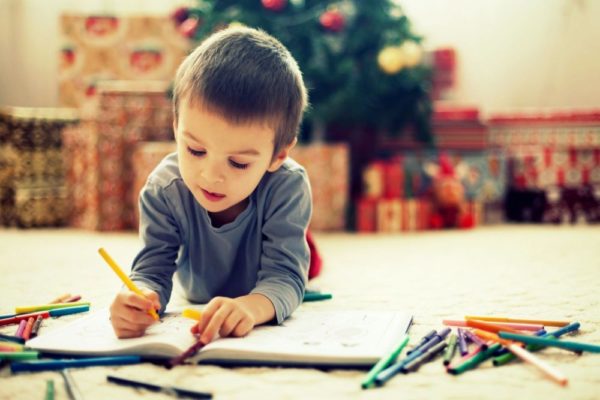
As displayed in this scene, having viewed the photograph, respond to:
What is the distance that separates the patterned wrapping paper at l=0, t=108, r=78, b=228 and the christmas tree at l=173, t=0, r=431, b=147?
0.63 metres

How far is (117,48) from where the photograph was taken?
8.41 feet

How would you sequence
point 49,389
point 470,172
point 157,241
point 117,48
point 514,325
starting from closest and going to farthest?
1. point 49,389
2. point 514,325
3. point 157,241
4. point 470,172
5. point 117,48

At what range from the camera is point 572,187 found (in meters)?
2.37

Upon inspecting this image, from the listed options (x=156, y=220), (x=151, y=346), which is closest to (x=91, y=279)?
(x=156, y=220)

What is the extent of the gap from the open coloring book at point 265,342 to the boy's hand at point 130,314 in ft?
0.04

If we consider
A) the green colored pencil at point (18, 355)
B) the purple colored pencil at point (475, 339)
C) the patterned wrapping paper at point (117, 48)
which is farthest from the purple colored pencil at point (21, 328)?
the patterned wrapping paper at point (117, 48)

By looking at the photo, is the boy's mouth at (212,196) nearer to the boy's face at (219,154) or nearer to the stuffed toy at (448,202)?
the boy's face at (219,154)

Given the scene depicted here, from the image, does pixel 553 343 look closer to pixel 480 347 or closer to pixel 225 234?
pixel 480 347

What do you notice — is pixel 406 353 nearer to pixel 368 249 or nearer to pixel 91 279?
pixel 91 279

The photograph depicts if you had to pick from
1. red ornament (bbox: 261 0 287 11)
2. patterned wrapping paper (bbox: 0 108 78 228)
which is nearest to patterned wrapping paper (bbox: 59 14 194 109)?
patterned wrapping paper (bbox: 0 108 78 228)

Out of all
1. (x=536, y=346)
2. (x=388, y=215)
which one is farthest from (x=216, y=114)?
(x=388, y=215)

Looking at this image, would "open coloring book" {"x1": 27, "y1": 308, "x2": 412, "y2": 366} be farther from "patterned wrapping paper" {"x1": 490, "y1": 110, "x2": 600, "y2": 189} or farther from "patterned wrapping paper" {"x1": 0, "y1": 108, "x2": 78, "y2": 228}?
"patterned wrapping paper" {"x1": 490, "y1": 110, "x2": 600, "y2": 189}

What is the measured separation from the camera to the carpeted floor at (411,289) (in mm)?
609

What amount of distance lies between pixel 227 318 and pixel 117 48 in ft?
6.87
